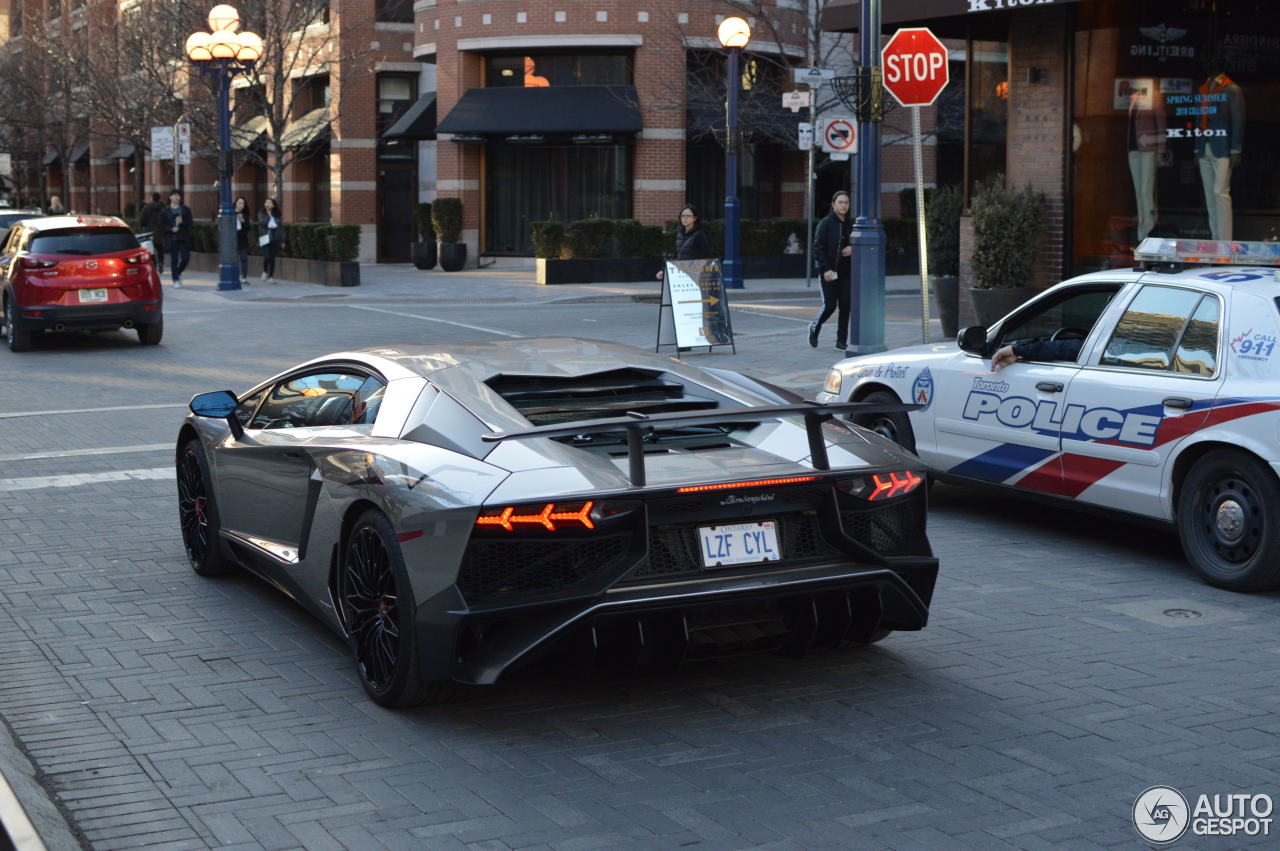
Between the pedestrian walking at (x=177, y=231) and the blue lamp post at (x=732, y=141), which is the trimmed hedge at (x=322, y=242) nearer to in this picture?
the pedestrian walking at (x=177, y=231)

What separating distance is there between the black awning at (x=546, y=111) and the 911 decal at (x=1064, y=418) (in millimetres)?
29943

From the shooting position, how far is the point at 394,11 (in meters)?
44.9

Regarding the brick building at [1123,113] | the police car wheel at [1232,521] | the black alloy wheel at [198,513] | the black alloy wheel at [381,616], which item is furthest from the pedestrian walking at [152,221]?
the black alloy wheel at [381,616]

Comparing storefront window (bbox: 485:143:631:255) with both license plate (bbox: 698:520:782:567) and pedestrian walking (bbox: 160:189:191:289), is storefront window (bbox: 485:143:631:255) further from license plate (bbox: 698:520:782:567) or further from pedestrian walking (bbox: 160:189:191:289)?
license plate (bbox: 698:520:782:567)

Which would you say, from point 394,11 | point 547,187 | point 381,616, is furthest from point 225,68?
point 381,616

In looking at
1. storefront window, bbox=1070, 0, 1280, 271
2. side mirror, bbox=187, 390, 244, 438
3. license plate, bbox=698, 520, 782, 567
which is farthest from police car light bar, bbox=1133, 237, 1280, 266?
storefront window, bbox=1070, 0, 1280, 271

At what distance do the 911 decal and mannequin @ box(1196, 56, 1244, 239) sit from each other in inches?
358

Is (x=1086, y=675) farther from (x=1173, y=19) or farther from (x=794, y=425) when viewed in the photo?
(x=1173, y=19)

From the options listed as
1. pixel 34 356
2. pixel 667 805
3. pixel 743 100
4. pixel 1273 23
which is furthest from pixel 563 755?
pixel 743 100

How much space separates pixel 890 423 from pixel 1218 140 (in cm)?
895

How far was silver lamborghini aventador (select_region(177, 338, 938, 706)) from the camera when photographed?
5.31 meters

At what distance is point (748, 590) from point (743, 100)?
3372 centimetres

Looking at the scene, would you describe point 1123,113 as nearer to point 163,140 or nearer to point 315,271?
point 315,271

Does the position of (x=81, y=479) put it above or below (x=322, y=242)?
below
